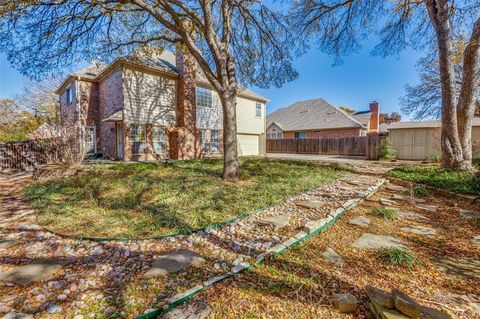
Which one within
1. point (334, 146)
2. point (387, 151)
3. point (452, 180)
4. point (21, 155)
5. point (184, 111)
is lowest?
point (452, 180)

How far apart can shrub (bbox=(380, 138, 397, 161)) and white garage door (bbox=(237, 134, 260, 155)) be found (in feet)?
29.5

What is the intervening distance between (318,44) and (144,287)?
10.5m

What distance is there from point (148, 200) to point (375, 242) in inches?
158

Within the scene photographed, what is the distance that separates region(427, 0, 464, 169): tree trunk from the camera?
745 centimetres

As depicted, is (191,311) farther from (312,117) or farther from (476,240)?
(312,117)

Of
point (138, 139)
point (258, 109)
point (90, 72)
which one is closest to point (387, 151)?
point (258, 109)

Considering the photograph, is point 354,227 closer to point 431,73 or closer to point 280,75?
point 280,75

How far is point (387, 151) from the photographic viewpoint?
13984mm

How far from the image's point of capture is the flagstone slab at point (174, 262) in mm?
2201

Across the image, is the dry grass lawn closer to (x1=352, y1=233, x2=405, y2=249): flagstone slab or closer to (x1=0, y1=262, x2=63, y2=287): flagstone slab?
(x1=352, y1=233, x2=405, y2=249): flagstone slab

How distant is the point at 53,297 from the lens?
187 centimetres

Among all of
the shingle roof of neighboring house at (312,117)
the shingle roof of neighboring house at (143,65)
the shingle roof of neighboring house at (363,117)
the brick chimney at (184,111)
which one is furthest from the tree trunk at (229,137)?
the shingle roof of neighboring house at (363,117)

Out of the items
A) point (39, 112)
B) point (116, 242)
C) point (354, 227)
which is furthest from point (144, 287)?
point (39, 112)

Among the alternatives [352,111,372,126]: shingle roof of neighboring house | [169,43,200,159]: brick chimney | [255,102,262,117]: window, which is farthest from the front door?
[352,111,372,126]: shingle roof of neighboring house
